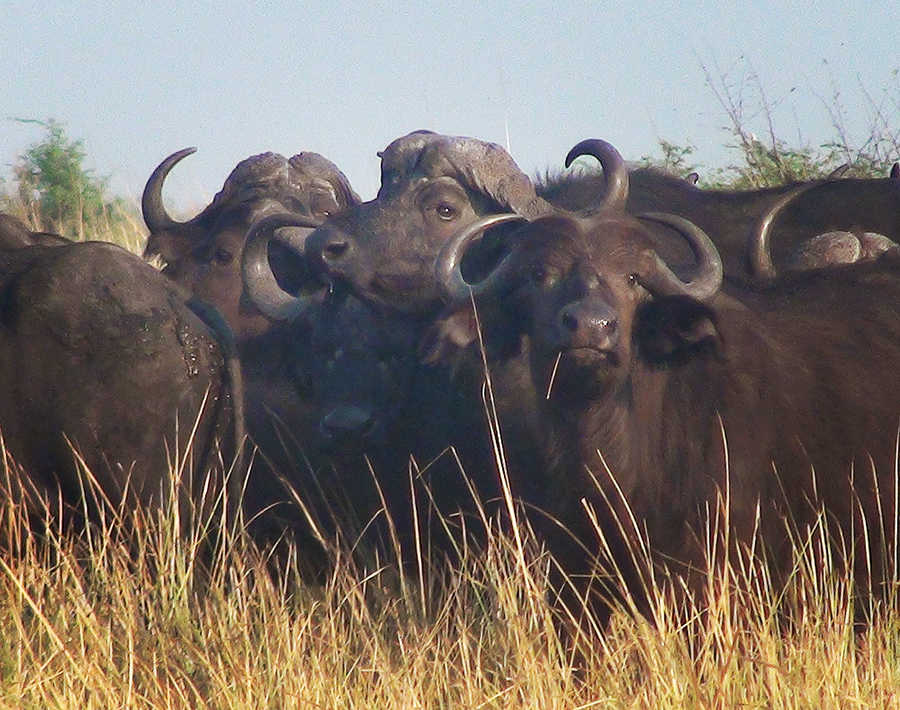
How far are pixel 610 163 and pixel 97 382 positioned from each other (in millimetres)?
2248

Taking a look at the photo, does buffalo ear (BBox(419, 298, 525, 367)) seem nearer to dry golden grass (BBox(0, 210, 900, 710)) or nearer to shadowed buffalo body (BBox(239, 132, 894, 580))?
shadowed buffalo body (BBox(239, 132, 894, 580))

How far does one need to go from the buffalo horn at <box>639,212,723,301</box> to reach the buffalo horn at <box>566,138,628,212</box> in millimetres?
573

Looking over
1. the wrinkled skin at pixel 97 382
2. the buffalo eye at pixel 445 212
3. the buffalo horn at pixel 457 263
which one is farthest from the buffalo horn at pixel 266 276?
the wrinkled skin at pixel 97 382

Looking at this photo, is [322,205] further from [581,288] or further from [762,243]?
[581,288]

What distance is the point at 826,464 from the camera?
4.30 m

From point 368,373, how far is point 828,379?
1.79 meters

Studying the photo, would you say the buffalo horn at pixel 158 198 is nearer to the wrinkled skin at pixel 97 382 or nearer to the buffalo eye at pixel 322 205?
the buffalo eye at pixel 322 205

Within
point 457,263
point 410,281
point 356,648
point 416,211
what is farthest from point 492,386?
point 356,648

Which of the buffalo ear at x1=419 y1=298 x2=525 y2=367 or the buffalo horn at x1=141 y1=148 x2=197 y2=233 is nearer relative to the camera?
the buffalo ear at x1=419 y1=298 x2=525 y2=367

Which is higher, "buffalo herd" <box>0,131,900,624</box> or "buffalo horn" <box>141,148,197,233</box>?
"buffalo horn" <box>141,148,197,233</box>

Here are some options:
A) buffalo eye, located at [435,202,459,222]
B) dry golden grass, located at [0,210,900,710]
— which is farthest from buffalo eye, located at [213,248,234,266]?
dry golden grass, located at [0,210,900,710]

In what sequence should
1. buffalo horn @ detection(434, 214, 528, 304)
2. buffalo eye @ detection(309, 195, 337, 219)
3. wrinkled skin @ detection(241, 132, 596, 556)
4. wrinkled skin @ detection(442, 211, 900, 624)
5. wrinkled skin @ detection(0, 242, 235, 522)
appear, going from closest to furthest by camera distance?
wrinkled skin @ detection(0, 242, 235, 522)
wrinkled skin @ detection(442, 211, 900, 624)
buffalo horn @ detection(434, 214, 528, 304)
wrinkled skin @ detection(241, 132, 596, 556)
buffalo eye @ detection(309, 195, 337, 219)

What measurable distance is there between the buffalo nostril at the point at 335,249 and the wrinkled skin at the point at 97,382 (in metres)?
1.23

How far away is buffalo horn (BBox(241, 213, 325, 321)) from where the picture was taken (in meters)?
5.79
